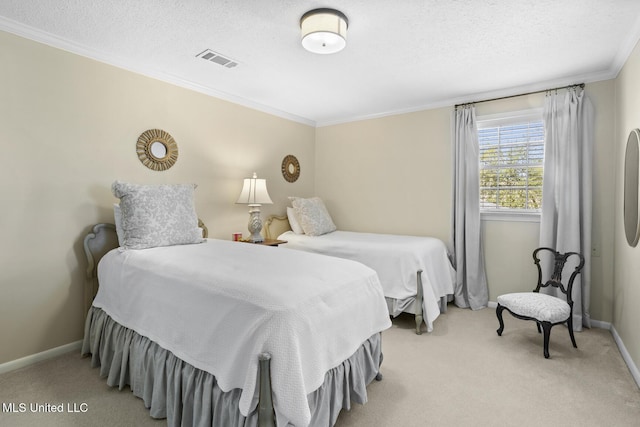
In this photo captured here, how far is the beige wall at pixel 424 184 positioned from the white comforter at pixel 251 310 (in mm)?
2296

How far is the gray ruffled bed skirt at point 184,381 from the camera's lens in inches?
59.3

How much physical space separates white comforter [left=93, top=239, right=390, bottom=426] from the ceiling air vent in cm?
164

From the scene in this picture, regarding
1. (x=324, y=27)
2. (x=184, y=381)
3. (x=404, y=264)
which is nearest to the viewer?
(x=184, y=381)

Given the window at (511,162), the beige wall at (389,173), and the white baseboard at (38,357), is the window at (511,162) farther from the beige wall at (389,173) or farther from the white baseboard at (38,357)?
the white baseboard at (38,357)

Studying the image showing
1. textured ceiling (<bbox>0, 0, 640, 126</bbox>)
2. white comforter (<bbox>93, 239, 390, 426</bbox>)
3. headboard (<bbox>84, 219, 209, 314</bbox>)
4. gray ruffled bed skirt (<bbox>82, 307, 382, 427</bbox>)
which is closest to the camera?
white comforter (<bbox>93, 239, 390, 426</bbox>)

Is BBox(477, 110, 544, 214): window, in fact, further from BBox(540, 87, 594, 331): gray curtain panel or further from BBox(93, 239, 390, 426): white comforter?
BBox(93, 239, 390, 426): white comforter

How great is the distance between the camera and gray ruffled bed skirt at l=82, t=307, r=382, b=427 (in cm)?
151

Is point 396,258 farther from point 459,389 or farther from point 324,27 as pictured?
point 324,27

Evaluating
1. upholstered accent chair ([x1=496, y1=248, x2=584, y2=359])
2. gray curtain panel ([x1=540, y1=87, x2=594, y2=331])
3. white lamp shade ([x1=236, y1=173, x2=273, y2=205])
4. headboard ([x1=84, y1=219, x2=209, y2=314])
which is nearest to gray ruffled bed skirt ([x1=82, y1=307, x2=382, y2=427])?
headboard ([x1=84, y1=219, x2=209, y2=314])

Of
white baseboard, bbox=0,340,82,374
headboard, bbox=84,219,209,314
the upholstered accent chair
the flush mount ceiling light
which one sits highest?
the flush mount ceiling light

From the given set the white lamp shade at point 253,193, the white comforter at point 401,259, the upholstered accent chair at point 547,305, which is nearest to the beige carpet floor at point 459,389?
the upholstered accent chair at point 547,305

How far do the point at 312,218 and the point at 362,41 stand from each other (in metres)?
2.22

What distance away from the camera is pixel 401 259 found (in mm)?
3156

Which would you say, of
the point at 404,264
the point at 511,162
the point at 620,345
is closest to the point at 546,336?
→ the point at 620,345
